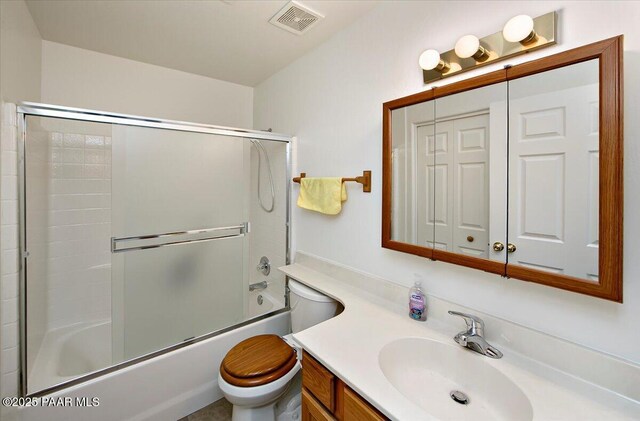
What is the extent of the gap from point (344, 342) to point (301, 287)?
2.36ft

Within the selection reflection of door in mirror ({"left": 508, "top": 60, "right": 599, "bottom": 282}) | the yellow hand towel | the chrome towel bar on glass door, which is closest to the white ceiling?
the yellow hand towel

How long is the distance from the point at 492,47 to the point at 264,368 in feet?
5.73

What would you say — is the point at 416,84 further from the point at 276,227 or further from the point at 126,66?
the point at 126,66

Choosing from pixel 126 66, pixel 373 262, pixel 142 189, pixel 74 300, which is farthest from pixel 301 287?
pixel 126 66

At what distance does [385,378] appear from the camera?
88cm

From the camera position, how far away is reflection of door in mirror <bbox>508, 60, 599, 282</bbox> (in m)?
0.82

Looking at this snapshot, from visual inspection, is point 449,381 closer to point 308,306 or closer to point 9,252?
point 308,306

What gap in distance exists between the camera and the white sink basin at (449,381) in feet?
2.87

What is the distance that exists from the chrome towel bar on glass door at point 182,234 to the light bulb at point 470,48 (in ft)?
5.36

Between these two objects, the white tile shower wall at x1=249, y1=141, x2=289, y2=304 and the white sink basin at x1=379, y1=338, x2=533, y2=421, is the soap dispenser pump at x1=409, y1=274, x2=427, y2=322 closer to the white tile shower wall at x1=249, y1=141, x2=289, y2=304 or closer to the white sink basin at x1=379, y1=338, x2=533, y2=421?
the white sink basin at x1=379, y1=338, x2=533, y2=421

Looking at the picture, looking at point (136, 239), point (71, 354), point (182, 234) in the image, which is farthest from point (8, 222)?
point (71, 354)

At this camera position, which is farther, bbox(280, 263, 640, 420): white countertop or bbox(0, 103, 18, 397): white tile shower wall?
bbox(0, 103, 18, 397): white tile shower wall

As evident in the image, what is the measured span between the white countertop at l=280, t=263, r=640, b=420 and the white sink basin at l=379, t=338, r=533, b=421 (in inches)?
1.1

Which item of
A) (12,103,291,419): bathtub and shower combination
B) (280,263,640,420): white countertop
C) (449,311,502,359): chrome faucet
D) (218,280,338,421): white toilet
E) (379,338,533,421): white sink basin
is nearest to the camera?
(280,263,640,420): white countertop
